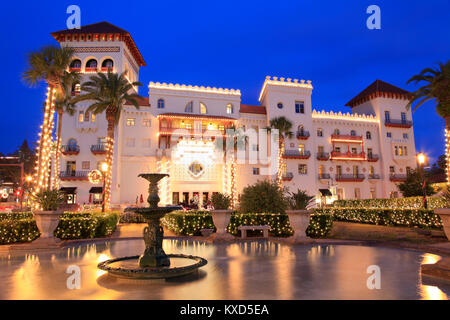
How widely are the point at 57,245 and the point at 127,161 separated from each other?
26.3 m

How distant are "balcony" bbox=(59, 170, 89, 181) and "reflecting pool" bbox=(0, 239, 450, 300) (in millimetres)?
27061

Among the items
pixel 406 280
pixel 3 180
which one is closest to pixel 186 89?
pixel 406 280

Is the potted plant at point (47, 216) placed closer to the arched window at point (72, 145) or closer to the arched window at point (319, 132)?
the arched window at point (72, 145)

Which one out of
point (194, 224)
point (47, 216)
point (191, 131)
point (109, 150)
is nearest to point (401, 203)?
point (194, 224)

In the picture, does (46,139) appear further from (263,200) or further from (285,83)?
(285,83)

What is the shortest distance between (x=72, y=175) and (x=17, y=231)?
82.6 ft

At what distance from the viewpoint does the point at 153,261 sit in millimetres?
6965

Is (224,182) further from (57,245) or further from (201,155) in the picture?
(57,245)

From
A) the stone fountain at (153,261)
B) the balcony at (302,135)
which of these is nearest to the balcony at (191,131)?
the balcony at (302,135)

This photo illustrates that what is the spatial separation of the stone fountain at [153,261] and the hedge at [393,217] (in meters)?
12.0

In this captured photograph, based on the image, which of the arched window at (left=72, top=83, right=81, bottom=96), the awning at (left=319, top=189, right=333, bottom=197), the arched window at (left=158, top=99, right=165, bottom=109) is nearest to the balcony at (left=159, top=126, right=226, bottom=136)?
the arched window at (left=158, top=99, right=165, bottom=109)

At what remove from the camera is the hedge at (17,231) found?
39.5ft

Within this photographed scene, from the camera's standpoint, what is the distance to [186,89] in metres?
39.3

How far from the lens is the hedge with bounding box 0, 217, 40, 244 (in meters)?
12.0
